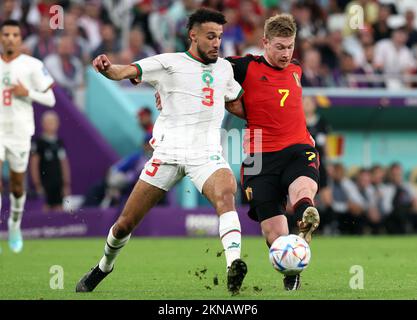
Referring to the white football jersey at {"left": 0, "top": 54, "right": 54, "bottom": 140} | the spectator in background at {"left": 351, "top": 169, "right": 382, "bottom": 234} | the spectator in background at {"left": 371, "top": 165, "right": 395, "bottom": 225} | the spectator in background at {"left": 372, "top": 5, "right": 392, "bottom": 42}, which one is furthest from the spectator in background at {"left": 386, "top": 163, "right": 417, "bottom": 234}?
the white football jersey at {"left": 0, "top": 54, "right": 54, "bottom": 140}

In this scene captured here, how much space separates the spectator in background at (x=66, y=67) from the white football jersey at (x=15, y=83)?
5.19m

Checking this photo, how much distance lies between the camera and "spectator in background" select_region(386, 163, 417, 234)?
2184cm

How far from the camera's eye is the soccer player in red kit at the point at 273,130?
10.0 m

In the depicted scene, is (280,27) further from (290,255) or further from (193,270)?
(193,270)

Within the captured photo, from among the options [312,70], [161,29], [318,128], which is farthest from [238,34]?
[318,128]

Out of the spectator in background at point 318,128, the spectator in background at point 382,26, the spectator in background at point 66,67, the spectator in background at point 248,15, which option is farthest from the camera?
the spectator in background at point 382,26

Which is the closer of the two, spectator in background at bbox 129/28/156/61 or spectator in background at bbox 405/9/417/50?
spectator in background at bbox 129/28/156/61

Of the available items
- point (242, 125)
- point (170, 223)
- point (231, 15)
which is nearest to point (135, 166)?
point (170, 223)

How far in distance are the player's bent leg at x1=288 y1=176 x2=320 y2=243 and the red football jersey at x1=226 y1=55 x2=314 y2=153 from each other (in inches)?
18.4

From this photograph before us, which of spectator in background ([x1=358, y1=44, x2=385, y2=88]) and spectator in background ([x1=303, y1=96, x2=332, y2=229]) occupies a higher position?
spectator in background ([x1=358, y1=44, x2=385, y2=88])

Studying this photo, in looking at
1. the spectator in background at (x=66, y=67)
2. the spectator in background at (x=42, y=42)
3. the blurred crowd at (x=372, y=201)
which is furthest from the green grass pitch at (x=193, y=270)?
the spectator in background at (x=42, y=42)

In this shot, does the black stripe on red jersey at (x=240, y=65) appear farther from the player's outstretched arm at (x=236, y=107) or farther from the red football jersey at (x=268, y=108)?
the player's outstretched arm at (x=236, y=107)

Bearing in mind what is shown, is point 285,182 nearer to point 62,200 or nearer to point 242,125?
point 62,200

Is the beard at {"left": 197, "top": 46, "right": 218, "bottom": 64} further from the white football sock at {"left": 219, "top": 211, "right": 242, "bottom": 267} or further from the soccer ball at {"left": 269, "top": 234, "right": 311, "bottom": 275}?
the soccer ball at {"left": 269, "top": 234, "right": 311, "bottom": 275}
